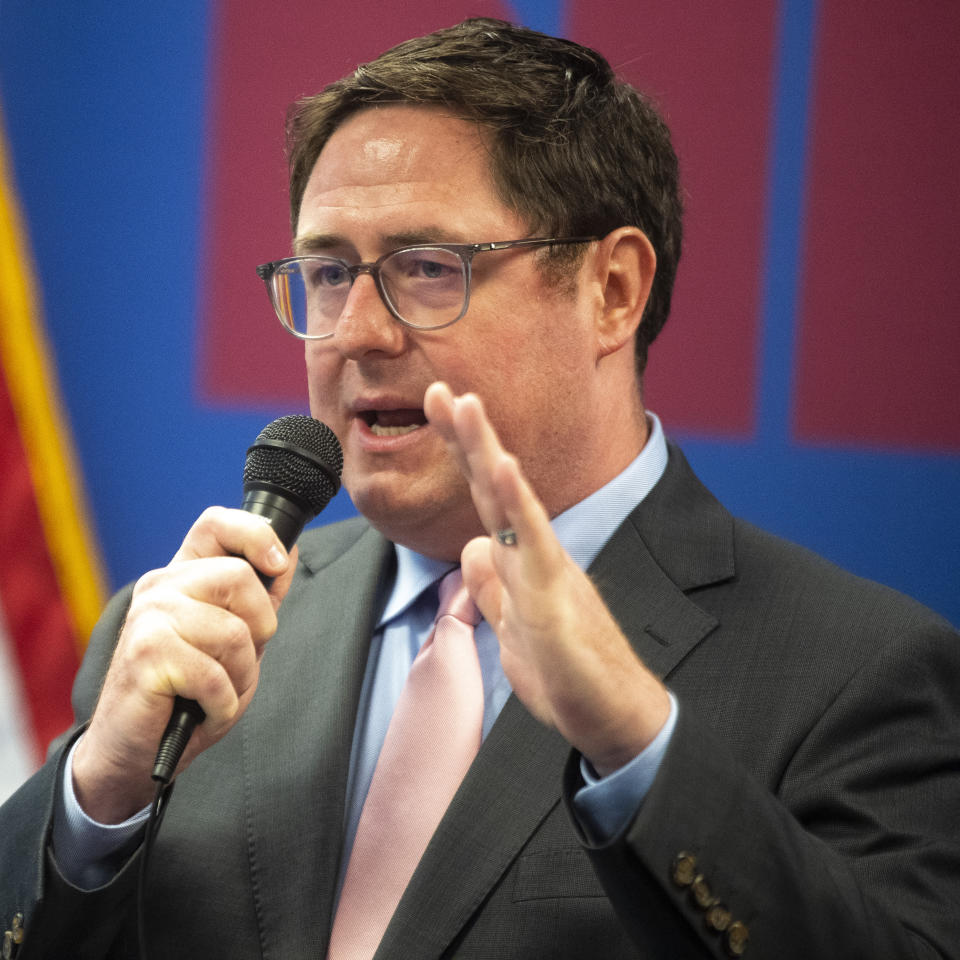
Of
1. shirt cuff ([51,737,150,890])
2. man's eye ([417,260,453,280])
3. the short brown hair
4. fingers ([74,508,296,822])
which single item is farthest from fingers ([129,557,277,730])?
the short brown hair

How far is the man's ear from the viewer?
1.74m

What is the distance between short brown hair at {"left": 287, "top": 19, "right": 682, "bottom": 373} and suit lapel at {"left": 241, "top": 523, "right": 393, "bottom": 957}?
61 cm

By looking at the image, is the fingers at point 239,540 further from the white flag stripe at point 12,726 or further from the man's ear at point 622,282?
the white flag stripe at point 12,726

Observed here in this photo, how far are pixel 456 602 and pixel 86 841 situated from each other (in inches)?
22.3

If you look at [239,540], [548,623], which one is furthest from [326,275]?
[548,623]

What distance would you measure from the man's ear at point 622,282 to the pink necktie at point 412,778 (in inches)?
20.5

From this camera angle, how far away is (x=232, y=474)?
8.07 feet

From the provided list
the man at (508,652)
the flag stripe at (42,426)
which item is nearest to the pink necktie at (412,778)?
the man at (508,652)

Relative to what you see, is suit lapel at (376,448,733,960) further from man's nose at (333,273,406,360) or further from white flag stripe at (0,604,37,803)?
white flag stripe at (0,604,37,803)

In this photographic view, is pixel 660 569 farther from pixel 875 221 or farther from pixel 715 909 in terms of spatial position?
pixel 875 221

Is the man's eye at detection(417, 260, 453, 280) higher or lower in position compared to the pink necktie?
higher

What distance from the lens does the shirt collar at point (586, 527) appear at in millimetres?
1621

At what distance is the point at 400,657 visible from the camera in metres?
1.62

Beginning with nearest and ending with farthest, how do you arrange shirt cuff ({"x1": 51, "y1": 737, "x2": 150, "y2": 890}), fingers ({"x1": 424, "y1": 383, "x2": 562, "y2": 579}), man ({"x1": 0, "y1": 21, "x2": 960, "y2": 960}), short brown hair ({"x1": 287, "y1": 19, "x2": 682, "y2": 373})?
fingers ({"x1": 424, "y1": 383, "x2": 562, "y2": 579}) → man ({"x1": 0, "y1": 21, "x2": 960, "y2": 960}) → shirt cuff ({"x1": 51, "y1": 737, "x2": 150, "y2": 890}) → short brown hair ({"x1": 287, "y1": 19, "x2": 682, "y2": 373})
